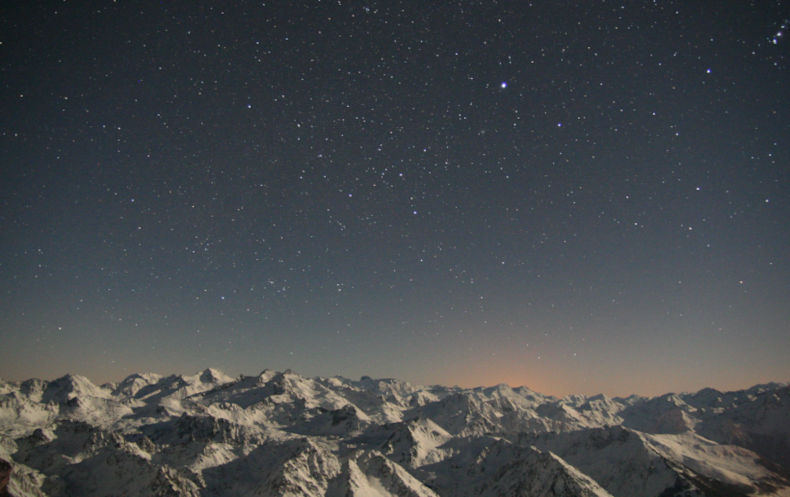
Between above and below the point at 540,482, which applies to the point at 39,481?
above

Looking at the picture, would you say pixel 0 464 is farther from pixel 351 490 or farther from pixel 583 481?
pixel 583 481

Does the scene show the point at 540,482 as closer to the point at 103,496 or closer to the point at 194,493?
the point at 194,493

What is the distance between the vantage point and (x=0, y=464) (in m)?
164

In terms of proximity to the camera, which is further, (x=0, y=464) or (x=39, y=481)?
(x=39, y=481)

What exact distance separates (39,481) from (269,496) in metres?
111

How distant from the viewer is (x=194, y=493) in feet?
655

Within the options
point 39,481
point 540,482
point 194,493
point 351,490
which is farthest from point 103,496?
point 540,482

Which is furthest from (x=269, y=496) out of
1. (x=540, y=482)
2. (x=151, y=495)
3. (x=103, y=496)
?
(x=540, y=482)

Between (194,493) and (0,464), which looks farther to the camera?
(194,493)

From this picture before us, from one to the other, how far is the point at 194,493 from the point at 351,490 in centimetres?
7634

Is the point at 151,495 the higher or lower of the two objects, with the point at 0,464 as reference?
lower

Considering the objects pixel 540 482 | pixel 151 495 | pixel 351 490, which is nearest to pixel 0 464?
pixel 151 495

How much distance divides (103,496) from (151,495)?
3109cm

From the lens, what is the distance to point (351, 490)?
650ft
